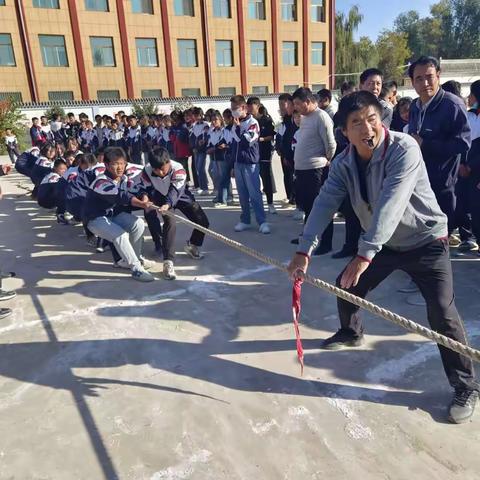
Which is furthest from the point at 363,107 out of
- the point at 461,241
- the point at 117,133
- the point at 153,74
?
the point at 153,74

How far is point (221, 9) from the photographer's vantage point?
27656 millimetres

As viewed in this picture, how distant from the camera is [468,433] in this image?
220 centimetres

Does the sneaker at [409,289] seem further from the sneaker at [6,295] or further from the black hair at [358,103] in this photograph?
the sneaker at [6,295]

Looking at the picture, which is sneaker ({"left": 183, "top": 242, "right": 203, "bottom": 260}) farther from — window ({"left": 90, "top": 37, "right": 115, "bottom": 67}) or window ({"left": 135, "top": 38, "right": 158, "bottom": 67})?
window ({"left": 135, "top": 38, "right": 158, "bottom": 67})

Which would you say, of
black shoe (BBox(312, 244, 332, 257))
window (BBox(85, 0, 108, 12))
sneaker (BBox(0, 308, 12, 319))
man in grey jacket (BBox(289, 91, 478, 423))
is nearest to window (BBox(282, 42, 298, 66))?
window (BBox(85, 0, 108, 12))

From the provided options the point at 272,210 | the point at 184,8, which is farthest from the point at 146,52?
the point at 272,210

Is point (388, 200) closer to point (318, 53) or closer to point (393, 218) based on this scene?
point (393, 218)

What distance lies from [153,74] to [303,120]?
933 inches

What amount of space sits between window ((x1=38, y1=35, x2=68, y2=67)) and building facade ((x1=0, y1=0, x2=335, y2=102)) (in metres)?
0.05

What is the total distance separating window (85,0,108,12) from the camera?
24022mm

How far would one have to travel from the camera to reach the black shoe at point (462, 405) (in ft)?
7.44

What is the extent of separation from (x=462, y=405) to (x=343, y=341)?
0.85m

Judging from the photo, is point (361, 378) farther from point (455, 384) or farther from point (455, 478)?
point (455, 478)

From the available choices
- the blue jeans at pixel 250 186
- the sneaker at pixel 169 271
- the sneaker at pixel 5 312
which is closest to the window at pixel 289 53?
the blue jeans at pixel 250 186
